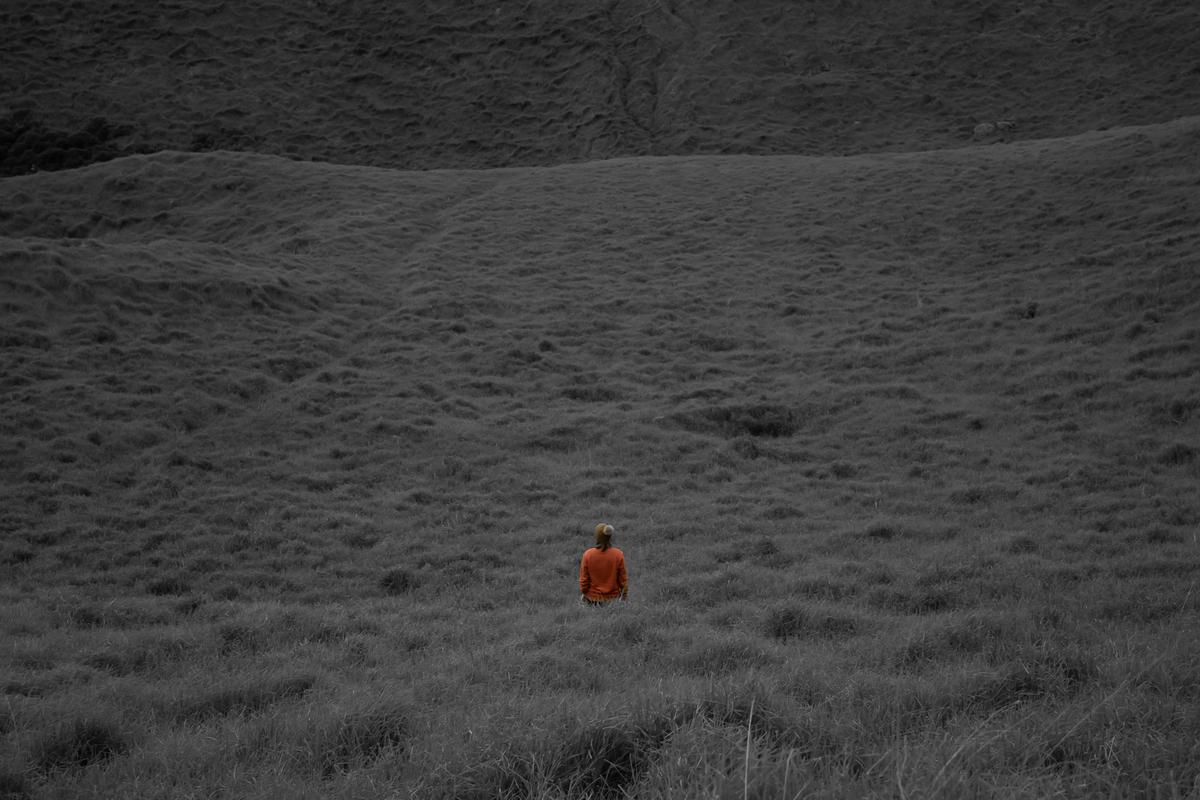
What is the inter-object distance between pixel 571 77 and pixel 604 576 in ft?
256

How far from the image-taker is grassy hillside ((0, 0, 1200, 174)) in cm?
6019

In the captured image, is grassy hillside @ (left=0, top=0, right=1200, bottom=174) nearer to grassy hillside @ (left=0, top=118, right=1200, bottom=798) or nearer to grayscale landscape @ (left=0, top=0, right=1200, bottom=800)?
grayscale landscape @ (left=0, top=0, right=1200, bottom=800)

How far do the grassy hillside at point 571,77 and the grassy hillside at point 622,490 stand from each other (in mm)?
25628

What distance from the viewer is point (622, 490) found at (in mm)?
15922

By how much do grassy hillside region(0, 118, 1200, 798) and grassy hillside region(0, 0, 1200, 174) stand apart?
25.6 metres

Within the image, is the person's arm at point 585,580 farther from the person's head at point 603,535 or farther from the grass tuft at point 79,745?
the grass tuft at point 79,745

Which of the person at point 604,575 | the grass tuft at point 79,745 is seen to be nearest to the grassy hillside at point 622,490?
the grass tuft at point 79,745

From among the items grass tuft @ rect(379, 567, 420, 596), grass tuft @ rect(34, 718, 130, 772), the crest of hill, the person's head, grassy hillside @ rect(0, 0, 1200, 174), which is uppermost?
Result: grassy hillside @ rect(0, 0, 1200, 174)

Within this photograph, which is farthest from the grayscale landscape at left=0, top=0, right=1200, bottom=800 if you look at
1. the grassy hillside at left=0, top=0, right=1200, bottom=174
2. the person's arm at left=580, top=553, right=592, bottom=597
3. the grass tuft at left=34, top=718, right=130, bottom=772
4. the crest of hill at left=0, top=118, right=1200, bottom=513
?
the grassy hillside at left=0, top=0, right=1200, bottom=174

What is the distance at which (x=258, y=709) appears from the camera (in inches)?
213

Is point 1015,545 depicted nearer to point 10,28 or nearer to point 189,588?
point 189,588

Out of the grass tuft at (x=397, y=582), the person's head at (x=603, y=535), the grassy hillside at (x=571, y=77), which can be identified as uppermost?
the grassy hillside at (x=571, y=77)

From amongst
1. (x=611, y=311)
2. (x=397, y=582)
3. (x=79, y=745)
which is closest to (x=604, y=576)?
(x=397, y=582)

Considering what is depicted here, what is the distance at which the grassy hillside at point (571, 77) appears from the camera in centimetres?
6019
